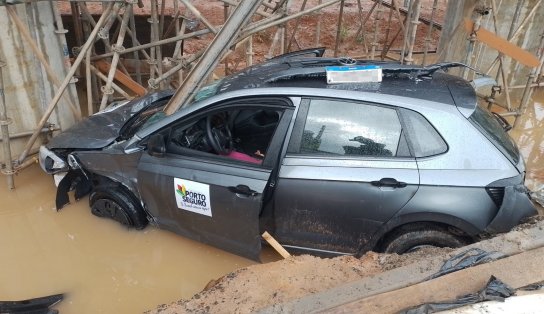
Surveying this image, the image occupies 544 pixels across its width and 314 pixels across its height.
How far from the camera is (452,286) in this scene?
7.45 ft

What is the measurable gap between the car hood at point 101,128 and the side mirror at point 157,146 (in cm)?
64

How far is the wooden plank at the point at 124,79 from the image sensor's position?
6008 millimetres

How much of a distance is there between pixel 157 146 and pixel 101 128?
1.03 metres

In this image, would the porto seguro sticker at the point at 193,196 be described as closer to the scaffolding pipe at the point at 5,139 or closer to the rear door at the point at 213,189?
the rear door at the point at 213,189

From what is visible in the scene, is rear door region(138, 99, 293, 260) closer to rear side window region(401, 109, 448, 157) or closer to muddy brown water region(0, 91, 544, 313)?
muddy brown water region(0, 91, 544, 313)

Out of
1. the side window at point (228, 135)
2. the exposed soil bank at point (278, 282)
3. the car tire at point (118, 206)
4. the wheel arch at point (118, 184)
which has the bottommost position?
the car tire at point (118, 206)

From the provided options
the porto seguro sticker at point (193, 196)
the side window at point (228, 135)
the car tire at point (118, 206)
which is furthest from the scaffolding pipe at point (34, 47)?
the porto seguro sticker at point (193, 196)

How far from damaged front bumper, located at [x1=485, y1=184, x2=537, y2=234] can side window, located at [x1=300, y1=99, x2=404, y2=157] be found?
0.84m

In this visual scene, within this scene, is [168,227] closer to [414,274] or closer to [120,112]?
[120,112]

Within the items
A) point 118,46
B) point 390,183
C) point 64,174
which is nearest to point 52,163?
point 64,174

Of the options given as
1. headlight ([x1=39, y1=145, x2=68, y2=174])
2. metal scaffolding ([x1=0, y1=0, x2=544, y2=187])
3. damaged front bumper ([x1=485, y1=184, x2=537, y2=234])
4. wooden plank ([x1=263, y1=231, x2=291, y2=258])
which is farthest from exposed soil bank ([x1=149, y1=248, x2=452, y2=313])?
headlight ([x1=39, y1=145, x2=68, y2=174])

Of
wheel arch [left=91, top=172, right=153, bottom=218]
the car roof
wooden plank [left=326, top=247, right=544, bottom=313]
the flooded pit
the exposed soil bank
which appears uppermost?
the car roof

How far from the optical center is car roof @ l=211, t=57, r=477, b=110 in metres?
3.57

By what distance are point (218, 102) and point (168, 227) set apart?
1.28 meters
